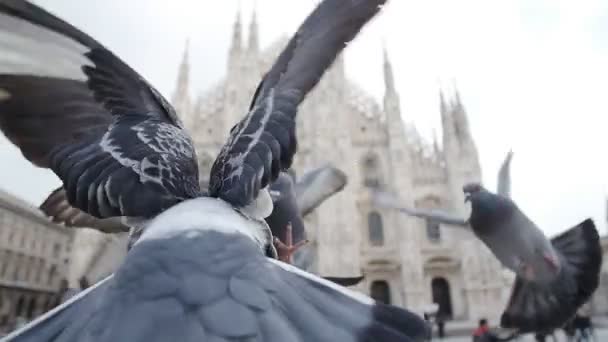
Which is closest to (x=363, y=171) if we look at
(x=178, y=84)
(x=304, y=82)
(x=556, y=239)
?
(x=178, y=84)

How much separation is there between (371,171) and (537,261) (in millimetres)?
16139

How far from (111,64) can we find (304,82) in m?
0.64

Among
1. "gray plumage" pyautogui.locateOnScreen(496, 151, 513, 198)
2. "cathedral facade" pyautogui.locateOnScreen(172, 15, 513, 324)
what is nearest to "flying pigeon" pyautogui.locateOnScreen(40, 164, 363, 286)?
"gray plumage" pyautogui.locateOnScreen(496, 151, 513, 198)

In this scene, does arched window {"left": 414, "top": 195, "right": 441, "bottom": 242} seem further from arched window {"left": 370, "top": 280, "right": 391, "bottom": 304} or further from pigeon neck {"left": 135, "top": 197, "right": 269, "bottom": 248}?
pigeon neck {"left": 135, "top": 197, "right": 269, "bottom": 248}

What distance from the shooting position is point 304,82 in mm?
1194

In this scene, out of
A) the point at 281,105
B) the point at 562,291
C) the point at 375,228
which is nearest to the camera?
the point at 281,105

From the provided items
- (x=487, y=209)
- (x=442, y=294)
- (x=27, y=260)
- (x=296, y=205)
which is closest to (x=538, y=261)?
(x=487, y=209)

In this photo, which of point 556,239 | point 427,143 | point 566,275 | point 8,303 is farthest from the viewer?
point 427,143

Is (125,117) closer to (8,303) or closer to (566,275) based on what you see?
(566,275)

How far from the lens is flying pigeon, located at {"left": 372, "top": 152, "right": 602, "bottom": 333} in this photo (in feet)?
7.49

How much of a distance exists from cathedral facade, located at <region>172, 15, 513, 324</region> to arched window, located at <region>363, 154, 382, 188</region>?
47mm

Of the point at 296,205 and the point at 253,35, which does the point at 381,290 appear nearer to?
the point at 253,35

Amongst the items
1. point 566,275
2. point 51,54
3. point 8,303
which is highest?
point 51,54

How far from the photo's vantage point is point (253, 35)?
20.2 meters
